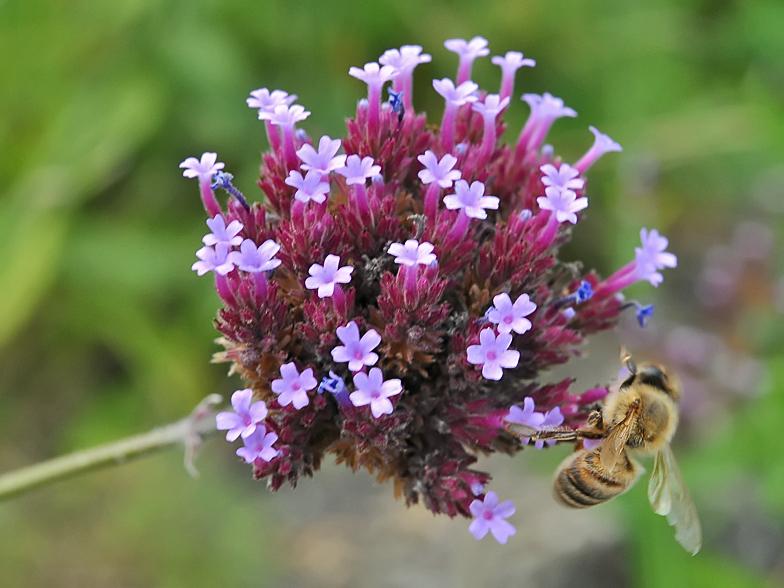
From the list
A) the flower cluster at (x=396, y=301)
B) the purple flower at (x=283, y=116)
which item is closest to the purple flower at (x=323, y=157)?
the flower cluster at (x=396, y=301)

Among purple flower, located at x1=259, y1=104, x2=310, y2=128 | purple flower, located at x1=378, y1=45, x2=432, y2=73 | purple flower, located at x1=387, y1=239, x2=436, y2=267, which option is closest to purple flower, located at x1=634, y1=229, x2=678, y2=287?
purple flower, located at x1=387, y1=239, x2=436, y2=267

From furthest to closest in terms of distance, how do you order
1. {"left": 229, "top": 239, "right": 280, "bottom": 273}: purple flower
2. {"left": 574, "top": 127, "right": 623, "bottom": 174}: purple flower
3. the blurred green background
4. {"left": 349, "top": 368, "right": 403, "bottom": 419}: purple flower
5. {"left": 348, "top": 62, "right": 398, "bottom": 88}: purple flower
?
the blurred green background < {"left": 574, "top": 127, "right": 623, "bottom": 174}: purple flower < {"left": 348, "top": 62, "right": 398, "bottom": 88}: purple flower < {"left": 229, "top": 239, "right": 280, "bottom": 273}: purple flower < {"left": 349, "top": 368, "right": 403, "bottom": 419}: purple flower

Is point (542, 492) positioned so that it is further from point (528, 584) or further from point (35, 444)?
point (35, 444)

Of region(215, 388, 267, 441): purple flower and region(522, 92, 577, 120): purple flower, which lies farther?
region(522, 92, 577, 120): purple flower

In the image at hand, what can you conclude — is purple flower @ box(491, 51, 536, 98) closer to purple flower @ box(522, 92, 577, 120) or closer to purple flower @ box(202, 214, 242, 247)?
purple flower @ box(522, 92, 577, 120)

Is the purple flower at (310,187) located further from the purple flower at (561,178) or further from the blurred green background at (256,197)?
the blurred green background at (256,197)

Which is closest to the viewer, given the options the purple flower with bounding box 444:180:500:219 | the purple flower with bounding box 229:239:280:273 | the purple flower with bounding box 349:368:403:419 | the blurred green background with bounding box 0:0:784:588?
the purple flower with bounding box 349:368:403:419
